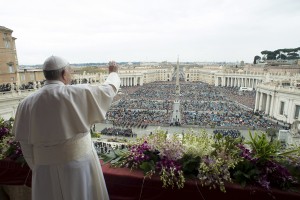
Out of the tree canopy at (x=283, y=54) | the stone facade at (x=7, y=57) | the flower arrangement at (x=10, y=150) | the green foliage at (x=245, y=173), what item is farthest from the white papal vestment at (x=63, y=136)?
the tree canopy at (x=283, y=54)

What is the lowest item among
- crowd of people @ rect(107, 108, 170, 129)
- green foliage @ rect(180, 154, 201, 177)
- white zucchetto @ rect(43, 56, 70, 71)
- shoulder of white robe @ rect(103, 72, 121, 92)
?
crowd of people @ rect(107, 108, 170, 129)

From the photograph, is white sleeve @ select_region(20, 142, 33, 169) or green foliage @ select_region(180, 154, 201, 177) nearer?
white sleeve @ select_region(20, 142, 33, 169)

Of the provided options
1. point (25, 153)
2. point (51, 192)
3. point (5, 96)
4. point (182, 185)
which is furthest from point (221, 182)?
point (5, 96)

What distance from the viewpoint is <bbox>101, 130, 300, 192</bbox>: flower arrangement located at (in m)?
2.12

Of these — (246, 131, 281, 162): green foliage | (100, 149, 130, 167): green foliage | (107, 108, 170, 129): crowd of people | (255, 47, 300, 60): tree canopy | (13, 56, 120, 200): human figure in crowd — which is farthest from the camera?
(255, 47, 300, 60): tree canopy

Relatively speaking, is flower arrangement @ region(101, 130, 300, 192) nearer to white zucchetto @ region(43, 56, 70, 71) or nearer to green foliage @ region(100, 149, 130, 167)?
green foliage @ region(100, 149, 130, 167)

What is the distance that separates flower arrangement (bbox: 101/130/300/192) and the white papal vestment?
53cm

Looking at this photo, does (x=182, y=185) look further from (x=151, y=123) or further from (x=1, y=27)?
(x=1, y=27)

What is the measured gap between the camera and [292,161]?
7.31 feet

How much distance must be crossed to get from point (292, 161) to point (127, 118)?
2158 centimetres

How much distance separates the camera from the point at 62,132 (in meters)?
1.88

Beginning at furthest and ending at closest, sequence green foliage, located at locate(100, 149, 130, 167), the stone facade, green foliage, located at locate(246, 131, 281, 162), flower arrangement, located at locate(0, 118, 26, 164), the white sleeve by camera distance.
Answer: the stone facade
flower arrangement, located at locate(0, 118, 26, 164)
green foliage, located at locate(100, 149, 130, 167)
green foliage, located at locate(246, 131, 281, 162)
the white sleeve

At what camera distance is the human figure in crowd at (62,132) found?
187cm

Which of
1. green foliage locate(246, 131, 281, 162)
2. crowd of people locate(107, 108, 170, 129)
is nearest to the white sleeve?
green foliage locate(246, 131, 281, 162)
